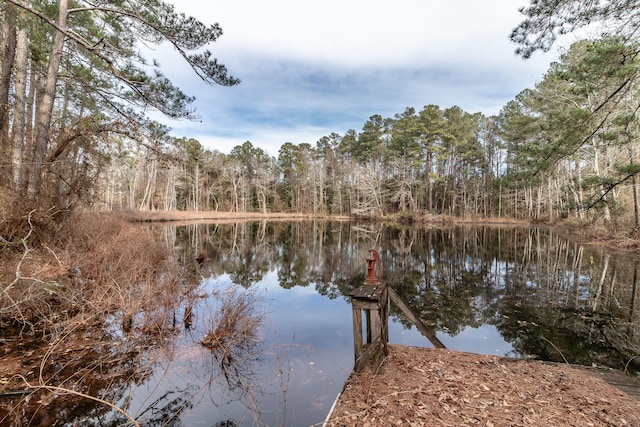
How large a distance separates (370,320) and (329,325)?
3719mm

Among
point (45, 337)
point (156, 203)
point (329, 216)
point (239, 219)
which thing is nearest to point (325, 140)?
point (329, 216)

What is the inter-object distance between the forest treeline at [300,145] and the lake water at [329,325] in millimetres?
2931

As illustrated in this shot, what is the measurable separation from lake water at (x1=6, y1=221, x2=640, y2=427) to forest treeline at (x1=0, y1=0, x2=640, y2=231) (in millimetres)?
2931

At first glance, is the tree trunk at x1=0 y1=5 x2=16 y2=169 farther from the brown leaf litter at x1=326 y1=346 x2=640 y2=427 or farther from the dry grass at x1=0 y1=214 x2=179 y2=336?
the brown leaf litter at x1=326 y1=346 x2=640 y2=427

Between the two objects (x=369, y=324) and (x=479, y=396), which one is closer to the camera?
(x=479, y=396)

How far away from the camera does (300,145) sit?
56.2 meters

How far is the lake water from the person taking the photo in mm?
4336

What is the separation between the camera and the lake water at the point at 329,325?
4336 mm

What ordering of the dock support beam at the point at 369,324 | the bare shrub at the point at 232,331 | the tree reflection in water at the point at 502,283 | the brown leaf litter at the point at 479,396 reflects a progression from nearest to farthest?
the brown leaf litter at the point at 479,396 → the dock support beam at the point at 369,324 → the bare shrub at the point at 232,331 → the tree reflection in water at the point at 502,283

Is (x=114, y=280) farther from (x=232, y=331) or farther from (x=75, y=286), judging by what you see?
(x=232, y=331)

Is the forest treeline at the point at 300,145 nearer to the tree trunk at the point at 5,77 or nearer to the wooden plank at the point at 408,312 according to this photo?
the tree trunk at the point at 5,77

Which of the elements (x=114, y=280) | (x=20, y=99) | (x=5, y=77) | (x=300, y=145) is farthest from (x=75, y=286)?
(x=300, y=145)

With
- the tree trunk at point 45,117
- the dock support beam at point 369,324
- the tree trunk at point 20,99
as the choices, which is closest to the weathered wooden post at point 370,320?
the dock support beam at point 369,324

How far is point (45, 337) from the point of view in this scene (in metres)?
5.39
